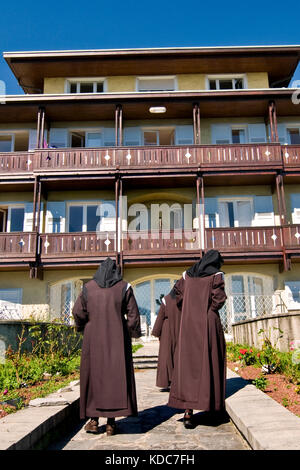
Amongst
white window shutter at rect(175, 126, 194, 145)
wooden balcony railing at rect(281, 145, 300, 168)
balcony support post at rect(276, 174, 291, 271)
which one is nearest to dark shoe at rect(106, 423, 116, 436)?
balcony support post at rect(276, 174, 291, 271)

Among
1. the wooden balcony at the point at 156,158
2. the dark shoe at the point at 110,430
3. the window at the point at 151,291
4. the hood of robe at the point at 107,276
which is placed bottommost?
the dark shoe at the point at 110,430

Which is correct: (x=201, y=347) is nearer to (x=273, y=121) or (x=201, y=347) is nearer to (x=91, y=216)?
(x=91, y=216)

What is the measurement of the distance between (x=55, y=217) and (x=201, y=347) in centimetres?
1469

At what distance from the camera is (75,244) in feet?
58.7

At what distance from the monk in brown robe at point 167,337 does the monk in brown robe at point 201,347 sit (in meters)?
2.02

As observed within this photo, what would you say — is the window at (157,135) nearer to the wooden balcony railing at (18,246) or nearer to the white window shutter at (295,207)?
the white window shutter at (295,207)

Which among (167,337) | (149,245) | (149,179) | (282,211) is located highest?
(149,179)

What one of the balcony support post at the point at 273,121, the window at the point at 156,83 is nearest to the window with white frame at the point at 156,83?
the window at the point at 156,83

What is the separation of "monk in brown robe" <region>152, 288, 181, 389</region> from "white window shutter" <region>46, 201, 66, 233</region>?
1167 centimetres

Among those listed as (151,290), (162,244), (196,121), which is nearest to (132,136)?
A: (196,121)

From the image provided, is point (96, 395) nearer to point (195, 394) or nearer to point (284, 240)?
point (195, 394)

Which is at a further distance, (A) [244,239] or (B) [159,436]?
(A) [244,239]

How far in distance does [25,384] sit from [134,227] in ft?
43.0

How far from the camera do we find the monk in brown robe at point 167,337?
25.7 feet
